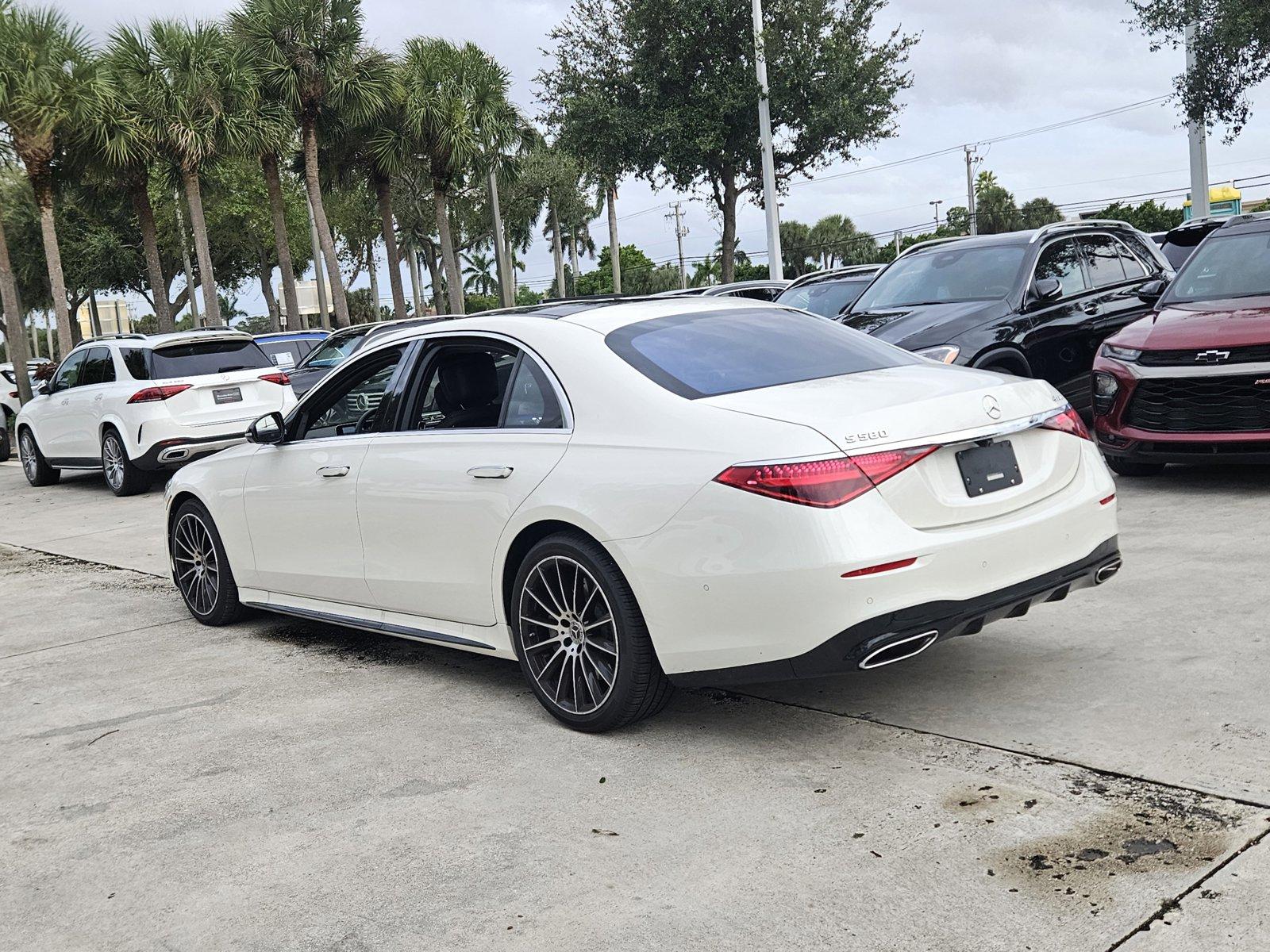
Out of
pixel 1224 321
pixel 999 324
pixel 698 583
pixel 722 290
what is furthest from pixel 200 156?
pixel 698 583

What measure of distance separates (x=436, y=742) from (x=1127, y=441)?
5669 mm

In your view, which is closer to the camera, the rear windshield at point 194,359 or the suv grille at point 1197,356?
the suv grille at point 1197,356

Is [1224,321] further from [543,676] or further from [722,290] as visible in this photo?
[722,290]

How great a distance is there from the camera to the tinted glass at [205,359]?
45.2 feet

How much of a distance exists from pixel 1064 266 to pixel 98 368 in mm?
10284

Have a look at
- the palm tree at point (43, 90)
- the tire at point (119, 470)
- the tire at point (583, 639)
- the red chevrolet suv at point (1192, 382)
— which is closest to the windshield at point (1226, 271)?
the red chevrolet suv at point (1192, 382)

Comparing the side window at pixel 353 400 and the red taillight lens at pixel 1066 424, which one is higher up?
the side window at pixel 353 400

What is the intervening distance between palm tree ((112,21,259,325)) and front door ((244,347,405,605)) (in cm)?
2787

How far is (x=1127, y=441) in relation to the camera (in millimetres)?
8648

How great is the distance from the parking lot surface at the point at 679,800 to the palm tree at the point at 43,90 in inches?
964

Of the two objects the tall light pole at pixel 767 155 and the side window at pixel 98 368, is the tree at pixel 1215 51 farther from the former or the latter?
the side window at pixel 98 368

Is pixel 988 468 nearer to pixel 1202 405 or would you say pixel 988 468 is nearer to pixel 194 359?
pixel 1202 405

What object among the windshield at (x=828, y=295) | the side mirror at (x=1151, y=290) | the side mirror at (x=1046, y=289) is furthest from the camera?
the windshield at (x=828, y=295)

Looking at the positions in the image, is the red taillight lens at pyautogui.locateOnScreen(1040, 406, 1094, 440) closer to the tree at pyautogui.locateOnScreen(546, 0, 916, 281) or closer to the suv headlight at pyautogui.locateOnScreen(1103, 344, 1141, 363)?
the suv headlight at pyautogui.locateOnScreen(1103, 344, 1141, 363)
